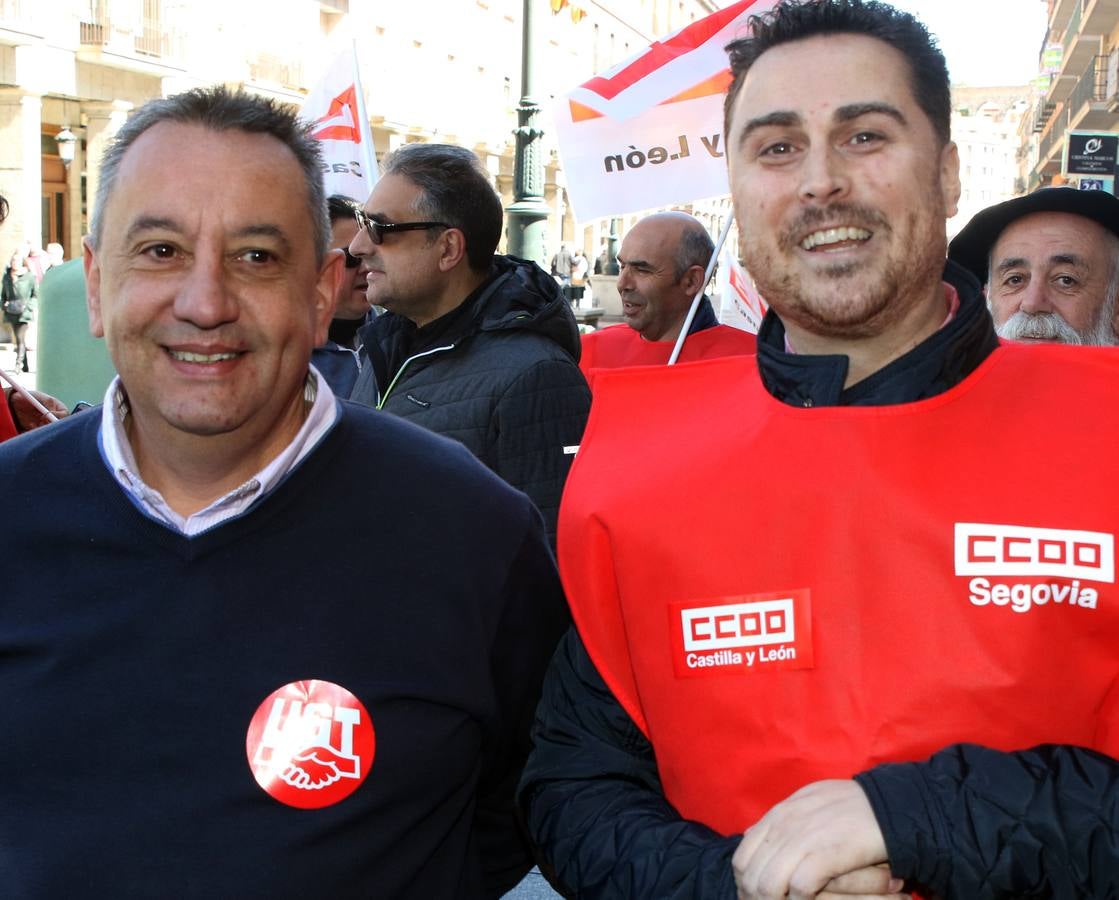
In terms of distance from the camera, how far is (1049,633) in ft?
5.12

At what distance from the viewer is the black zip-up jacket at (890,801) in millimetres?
1482

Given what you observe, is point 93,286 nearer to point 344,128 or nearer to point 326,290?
point 326,290

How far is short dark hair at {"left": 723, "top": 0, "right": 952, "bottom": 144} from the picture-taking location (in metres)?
1.88

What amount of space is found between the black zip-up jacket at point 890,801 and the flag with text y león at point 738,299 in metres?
5.35

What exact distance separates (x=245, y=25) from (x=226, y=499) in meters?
27.4

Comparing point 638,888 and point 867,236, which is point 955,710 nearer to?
point 638,888

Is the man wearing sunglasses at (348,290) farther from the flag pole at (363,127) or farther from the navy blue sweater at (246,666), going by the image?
the navy blue sweater at (246,666)

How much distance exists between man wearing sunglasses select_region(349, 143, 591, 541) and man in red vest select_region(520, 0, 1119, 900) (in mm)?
1967

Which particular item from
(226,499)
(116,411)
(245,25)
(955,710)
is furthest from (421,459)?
(245,25)

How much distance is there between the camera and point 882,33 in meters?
1.88

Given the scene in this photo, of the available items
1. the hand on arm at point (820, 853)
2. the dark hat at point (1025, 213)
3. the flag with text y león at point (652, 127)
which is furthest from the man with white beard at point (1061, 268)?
the flag with text y león at point (652, 127)

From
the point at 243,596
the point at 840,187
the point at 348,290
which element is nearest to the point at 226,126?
the point at 243,596

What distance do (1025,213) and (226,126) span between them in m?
2.49

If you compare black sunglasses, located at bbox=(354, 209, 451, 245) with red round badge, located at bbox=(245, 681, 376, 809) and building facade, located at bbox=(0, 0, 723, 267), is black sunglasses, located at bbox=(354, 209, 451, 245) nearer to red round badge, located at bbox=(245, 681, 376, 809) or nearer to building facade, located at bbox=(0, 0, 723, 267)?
red round badge, located at bbox=(245, 681, 376, 809)
